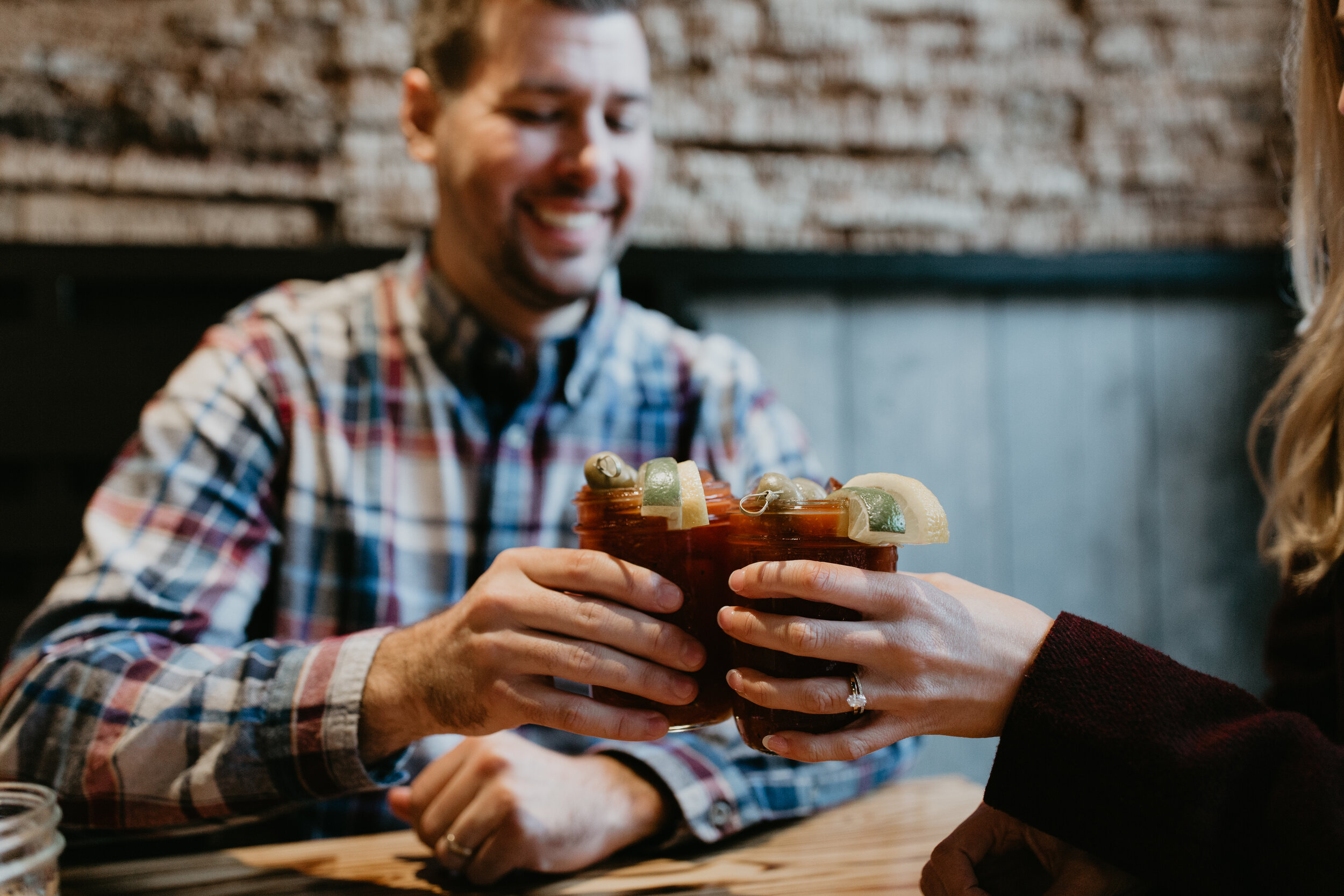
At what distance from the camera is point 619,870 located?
3.24ft

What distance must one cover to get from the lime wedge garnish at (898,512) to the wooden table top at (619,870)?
0.38m

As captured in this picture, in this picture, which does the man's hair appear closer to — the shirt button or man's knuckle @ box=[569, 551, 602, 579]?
man's knuckle @ box=[569, 551, 602, 579]

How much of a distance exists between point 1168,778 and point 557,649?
1.55ft

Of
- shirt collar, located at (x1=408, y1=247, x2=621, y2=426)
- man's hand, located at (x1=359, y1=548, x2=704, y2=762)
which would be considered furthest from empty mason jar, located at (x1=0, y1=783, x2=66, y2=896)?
shirt collar, located at (x1=408, y1=247, x2=621, y2=426)

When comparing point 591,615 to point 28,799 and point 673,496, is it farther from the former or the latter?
point 28,799

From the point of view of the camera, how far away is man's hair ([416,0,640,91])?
144 centimetres

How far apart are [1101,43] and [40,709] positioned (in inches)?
93.6

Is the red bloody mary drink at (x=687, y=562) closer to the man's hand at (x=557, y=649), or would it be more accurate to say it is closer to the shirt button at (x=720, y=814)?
the man's hand at (x=557, y=649)

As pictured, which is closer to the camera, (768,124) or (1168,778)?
(1168,778)

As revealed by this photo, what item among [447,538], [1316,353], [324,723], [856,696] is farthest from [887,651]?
[447,538]

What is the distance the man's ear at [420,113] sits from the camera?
1572 mm

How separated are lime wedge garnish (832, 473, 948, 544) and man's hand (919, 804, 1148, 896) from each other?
0.28 m

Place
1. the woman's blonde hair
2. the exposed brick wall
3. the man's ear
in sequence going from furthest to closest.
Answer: the exposed brick wall < the man's ear < the woman's blonde hair

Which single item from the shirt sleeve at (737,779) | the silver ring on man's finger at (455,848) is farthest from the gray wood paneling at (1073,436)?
the silver ring on man's finger at (455,848)
